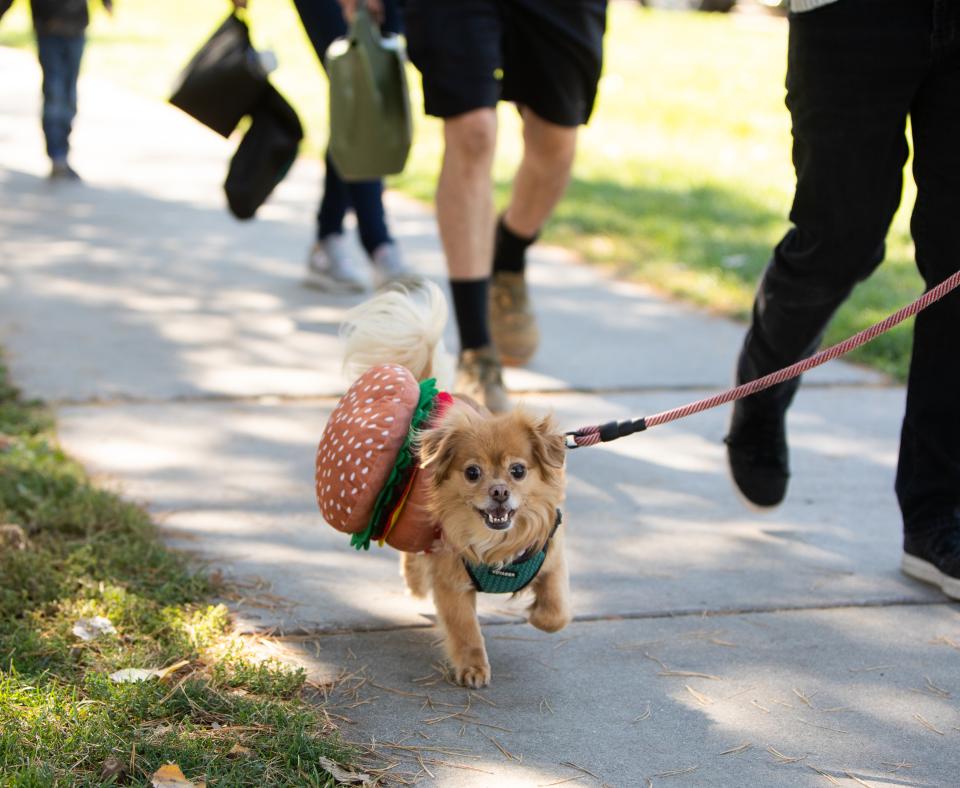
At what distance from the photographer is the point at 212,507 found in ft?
13.6

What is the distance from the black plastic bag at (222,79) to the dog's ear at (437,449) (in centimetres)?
301

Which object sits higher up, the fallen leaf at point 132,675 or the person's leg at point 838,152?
the person's leg at point 838,152

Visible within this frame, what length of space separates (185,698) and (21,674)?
0.39 m

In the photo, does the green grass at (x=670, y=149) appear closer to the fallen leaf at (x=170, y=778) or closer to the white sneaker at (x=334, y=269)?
the white sneaker at (x=334, y=269)

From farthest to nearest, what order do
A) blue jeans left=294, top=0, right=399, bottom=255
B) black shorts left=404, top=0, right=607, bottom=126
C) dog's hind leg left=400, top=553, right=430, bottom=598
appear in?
blue jeans left=294, top=0, right=399, bottom=255 → black shorts left=404, top=0, right=607, bottom=126 → dog's hind leg left=400, top=553, right=430, bottom=598

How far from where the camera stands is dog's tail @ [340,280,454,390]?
3.51 metres

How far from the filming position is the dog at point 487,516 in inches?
117

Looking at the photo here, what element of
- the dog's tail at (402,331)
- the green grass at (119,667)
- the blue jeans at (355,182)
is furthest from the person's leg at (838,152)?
the blue jeans at (355,182)

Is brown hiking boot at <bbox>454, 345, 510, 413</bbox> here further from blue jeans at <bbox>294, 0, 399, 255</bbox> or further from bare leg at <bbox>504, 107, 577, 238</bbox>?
blue jeans at <bbox>294, 0, 399, 255</bbox>

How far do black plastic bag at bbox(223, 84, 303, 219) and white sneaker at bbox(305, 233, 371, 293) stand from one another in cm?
117

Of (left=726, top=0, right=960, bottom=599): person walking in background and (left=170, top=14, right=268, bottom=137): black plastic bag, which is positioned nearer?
(left=726, top=0, right=960, bottom=599): person walking in background

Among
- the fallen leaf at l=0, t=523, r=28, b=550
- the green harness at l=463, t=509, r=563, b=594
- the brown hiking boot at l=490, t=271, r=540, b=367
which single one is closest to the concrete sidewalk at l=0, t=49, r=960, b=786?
the brown hiking boot at l=490, t=271, r=540, b=367

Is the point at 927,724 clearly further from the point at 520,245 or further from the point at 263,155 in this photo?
the point at 263,155

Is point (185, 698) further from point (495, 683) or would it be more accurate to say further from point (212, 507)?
point (212, 507)
